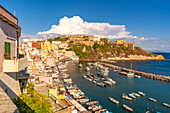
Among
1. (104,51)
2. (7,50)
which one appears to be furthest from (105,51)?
(7,50)

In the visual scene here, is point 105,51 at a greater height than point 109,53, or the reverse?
point 105,51

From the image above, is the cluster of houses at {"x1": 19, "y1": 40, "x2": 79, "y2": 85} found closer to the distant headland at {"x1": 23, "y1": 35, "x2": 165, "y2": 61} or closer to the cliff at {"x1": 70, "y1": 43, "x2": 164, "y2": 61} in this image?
the distant headland at {"x1": 23, "y1": 35, "x2": 165, "y2": 61}

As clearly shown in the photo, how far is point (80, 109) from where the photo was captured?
71.1 ft

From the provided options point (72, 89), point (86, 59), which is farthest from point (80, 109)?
point (86, 59)

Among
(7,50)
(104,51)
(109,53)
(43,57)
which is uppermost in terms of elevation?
(104,51)

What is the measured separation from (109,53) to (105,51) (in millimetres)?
4719

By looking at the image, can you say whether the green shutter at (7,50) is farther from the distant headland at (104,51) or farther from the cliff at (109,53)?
the cliff at (109,53)

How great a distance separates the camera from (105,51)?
129375 mm

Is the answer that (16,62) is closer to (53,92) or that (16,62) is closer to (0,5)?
(0,5)

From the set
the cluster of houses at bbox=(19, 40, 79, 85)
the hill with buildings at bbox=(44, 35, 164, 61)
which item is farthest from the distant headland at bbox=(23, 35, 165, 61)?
the cluster of houses at bbox=(19, 40, 79, 85)

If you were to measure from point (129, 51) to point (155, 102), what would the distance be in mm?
114308

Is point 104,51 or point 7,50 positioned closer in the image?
point 7,50

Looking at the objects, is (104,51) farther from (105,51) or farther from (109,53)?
(109,53)

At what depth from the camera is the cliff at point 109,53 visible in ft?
393
